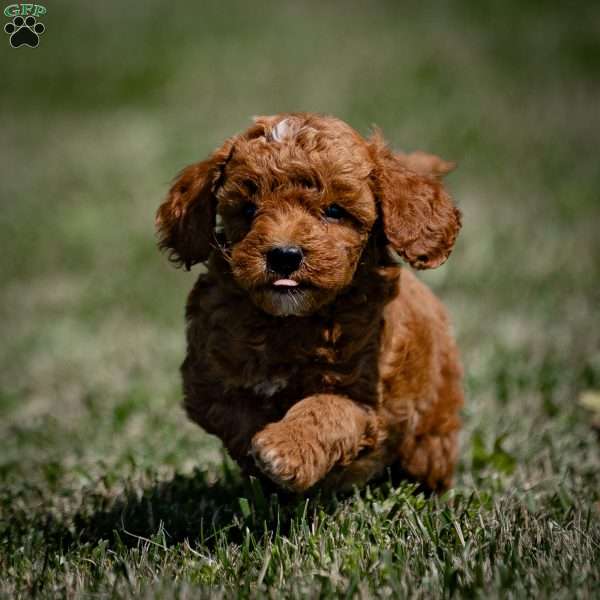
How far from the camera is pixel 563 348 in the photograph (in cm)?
654

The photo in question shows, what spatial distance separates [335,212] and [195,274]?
5934 millimetres

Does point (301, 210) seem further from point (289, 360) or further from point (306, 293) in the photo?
point (289, 360)

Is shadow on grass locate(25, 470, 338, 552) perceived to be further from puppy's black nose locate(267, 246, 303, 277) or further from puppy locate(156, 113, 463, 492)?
puppy's black nose locate(267, 246, 303, 277)

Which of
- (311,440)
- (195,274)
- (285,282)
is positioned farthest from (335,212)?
(195,274)

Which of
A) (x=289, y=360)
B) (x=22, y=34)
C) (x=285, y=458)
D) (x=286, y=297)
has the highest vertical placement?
(x=22, y=34)

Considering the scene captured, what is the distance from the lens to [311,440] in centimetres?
335

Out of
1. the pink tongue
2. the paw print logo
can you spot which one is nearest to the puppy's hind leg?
the pink tongue

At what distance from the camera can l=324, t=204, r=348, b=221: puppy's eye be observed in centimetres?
360

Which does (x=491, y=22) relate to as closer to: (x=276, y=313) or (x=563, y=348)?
(x=563, y=348)

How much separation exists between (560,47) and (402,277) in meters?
11.1

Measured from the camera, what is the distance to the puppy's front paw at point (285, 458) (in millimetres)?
3223

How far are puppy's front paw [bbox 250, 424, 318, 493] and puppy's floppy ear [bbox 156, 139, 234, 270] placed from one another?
0.94 meters

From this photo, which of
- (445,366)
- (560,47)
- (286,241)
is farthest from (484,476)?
(560,47)

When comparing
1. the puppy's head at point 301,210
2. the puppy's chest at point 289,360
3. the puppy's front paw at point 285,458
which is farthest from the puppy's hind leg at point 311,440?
the puppy's head at point 301,210
